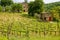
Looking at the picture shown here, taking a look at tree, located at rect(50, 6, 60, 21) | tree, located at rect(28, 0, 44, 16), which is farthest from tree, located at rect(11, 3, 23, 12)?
tree, located at rect(50, 6, 60, 21)

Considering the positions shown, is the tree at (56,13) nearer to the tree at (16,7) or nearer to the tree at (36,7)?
the tree at (36,7)

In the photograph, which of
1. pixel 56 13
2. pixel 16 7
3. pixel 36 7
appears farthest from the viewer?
pixel 16 7

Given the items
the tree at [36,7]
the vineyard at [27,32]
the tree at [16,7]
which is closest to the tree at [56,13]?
the tree at [36,7]

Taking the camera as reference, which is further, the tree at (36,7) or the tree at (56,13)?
the tree at (36,7)

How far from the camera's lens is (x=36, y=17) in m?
30.1

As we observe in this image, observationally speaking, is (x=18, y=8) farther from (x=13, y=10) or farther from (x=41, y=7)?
(x=41, y=7)

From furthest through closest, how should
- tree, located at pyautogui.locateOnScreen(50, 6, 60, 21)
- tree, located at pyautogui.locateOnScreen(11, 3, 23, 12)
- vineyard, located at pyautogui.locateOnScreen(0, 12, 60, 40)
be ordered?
tree, located at pyautogui.locateOnScreen(11, 3, 23, 12) → tree, located at pyautogui.locateOnScreen(50, 6, 60, 21) → vineyard, located at pyautogui.locateOnScreen(0, 12, 60, 40)

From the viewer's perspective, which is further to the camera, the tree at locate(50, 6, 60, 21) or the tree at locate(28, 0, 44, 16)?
the tree at locate(28, 0, 44, 16)

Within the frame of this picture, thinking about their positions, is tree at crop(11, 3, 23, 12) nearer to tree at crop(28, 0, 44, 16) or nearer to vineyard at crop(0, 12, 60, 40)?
tree at crop(28, 0, 44, 16)

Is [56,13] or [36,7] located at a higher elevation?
[36,7]

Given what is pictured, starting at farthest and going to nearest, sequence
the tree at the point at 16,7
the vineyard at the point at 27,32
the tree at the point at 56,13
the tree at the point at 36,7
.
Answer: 1. the tree at the point at 16,7
2. the tree at the point at 36,7
3. the tree at the point at 56,13
4. the vineyard at the point at 27,32

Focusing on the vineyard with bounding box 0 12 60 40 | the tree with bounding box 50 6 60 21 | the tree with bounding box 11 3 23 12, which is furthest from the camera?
the tree with bounding box 11 3 23 12

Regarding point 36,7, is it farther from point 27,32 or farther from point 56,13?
point 27,32

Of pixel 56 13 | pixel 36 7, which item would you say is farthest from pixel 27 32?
pixel 36 7
